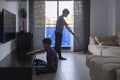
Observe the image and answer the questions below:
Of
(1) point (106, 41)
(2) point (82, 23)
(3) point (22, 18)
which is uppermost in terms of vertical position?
(3) point (22, 18)

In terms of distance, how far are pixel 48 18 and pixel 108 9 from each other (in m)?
2.16

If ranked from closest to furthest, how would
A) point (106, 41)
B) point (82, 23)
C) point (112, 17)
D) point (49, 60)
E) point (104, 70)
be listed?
point (104, 70) → point (49, 60) → point (106, 41) → point (112, 17) → point (82, 23)

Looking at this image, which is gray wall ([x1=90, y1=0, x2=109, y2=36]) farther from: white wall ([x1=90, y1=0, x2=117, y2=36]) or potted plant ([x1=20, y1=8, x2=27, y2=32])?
potted plant ([x1=20, y1=8, x2=27, y2=32])

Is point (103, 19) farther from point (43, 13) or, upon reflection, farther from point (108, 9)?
point (43, 13)

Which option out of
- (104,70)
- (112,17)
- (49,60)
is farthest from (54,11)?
(104,70)

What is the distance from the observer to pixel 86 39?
8766mm

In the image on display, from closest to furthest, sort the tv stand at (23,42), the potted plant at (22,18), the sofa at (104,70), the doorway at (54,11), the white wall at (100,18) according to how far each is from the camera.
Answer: the sofa at (104,70), the tv stand at (23,42), the potted plant at (22,18), the white wall at (100,18), the doorway at (54,11)

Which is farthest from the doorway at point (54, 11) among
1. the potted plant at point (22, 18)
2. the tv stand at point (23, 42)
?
the tv stand at point (23, 42)

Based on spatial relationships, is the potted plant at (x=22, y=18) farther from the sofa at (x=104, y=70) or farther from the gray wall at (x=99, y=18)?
the sofa at (x=104, y=70)

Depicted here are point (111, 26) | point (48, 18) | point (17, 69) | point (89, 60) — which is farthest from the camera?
point (48, 18)

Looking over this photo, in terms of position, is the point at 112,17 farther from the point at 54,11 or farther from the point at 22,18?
the point at 22,18

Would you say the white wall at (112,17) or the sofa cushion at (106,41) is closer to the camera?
the sofa cushion at (106,41)

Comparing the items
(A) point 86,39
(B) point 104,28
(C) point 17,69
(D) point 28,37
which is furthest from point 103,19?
(C) point 17,69

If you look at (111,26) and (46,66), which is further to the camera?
(111,26)
